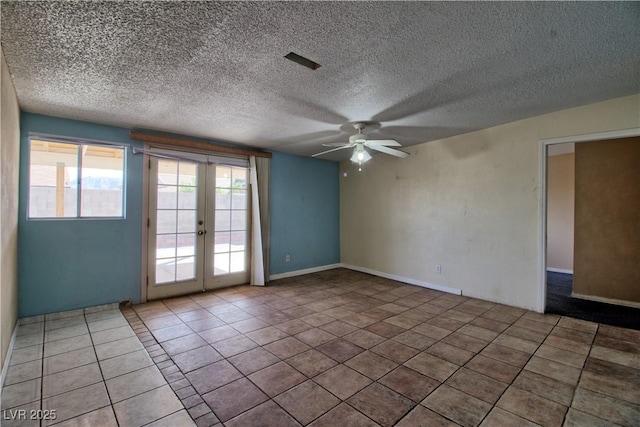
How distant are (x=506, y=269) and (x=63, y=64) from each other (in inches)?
209

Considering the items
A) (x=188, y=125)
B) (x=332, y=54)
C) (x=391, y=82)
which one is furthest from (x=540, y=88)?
(x=188, y=125)

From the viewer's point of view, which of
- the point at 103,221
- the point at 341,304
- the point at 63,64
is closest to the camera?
the point at 63,64

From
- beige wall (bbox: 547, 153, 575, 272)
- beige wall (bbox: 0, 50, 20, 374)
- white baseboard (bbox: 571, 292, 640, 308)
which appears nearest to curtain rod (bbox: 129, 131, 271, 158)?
beige wall (bbox: 0, 50, 20, 374)

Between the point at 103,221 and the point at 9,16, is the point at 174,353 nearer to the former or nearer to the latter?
the point at 103,221

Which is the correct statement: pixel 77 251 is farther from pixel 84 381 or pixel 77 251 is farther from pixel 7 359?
pixel 84 381

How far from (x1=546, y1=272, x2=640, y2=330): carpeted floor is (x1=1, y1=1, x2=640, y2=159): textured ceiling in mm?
2575

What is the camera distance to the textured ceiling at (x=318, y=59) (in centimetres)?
168

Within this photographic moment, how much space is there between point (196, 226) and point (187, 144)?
126 cm

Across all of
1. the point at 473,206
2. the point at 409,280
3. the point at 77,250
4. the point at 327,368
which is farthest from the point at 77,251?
the point at 473,206

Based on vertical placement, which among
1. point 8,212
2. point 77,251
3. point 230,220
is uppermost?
point 8,212

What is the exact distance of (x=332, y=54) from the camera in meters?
2.11

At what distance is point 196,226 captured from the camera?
4480 mm

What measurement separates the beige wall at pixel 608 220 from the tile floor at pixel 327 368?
1406 mm

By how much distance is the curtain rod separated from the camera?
3911 mm
